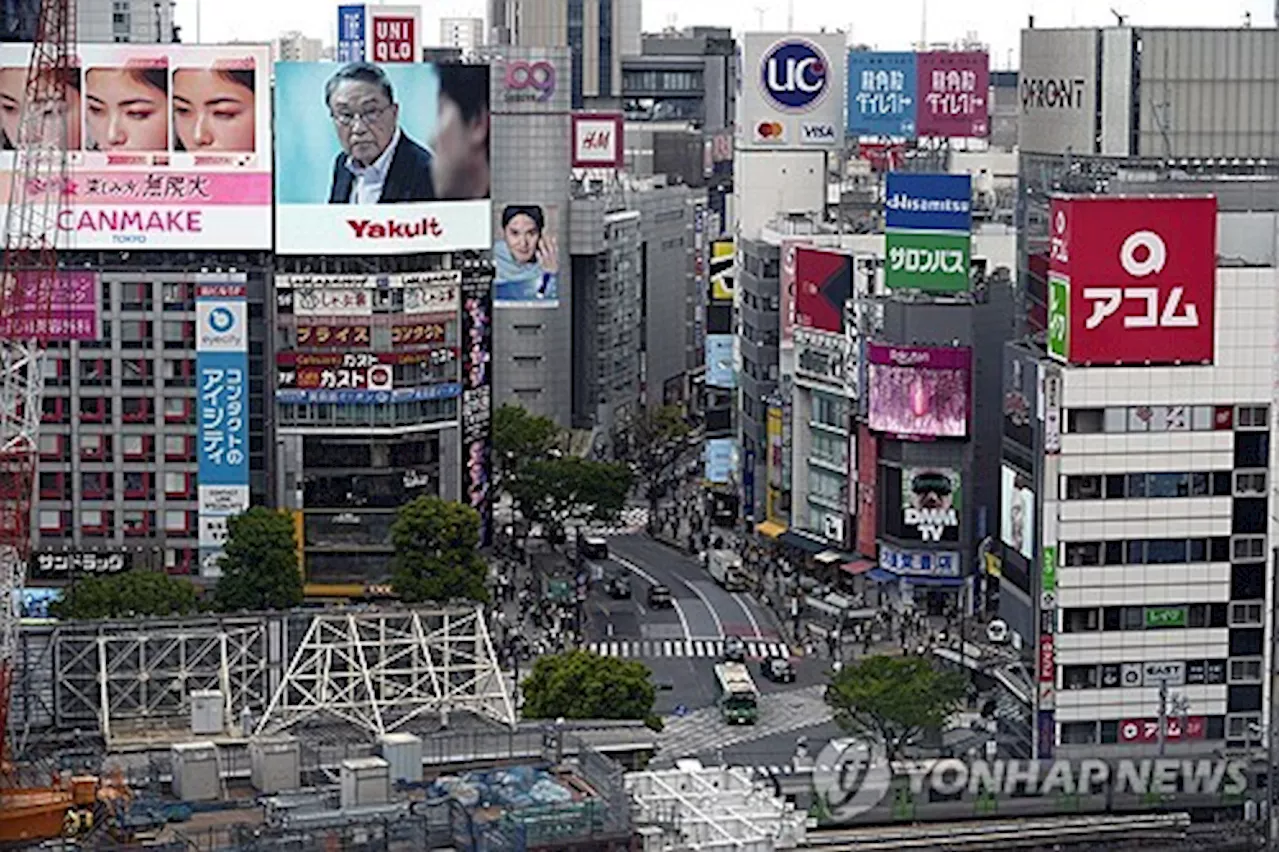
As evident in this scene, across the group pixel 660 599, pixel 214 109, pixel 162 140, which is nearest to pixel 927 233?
pixel 660 599

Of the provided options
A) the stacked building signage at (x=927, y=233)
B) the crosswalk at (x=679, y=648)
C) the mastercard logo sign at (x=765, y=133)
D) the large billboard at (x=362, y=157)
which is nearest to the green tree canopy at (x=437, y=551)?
the crosswalk at (x=679, y=648)

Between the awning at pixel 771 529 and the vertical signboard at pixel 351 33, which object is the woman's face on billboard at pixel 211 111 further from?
the awning at pixel 771 529

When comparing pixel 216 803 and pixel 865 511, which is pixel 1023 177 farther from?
pixel 216 803

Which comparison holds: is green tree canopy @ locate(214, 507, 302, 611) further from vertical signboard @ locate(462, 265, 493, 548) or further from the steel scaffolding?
the steel scaffolding

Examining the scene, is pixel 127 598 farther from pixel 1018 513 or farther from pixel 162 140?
pixel 1018 513

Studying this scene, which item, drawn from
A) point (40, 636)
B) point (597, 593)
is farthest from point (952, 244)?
point (40, 636)
